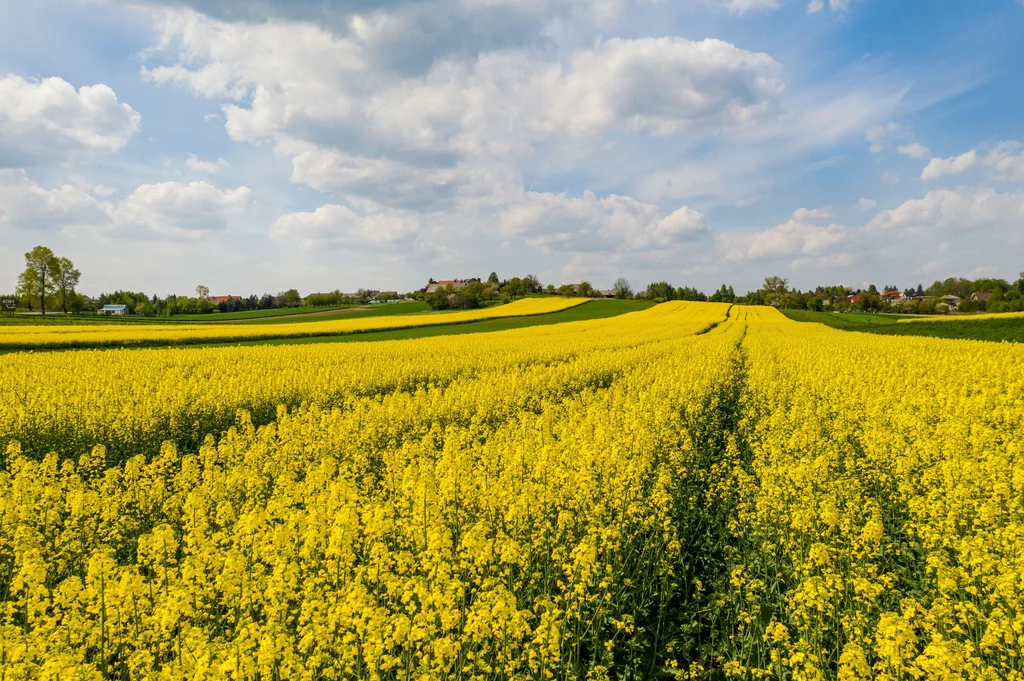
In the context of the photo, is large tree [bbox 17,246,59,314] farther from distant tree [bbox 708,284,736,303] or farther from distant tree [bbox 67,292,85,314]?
distant tree [bbox 708,284,736,303]

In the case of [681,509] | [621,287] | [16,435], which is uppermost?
[621,287]

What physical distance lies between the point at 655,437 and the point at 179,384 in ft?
46.1

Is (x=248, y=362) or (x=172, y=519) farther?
(x=248, y=362)

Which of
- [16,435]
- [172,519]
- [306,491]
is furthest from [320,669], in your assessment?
[16,435]

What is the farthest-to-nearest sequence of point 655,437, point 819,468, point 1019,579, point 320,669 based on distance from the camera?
point 655,437 < point 819,468 < point 1019,579 < point 320,669

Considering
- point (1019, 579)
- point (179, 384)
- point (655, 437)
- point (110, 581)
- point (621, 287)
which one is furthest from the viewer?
point (621, 287)

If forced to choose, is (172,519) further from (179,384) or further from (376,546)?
(179,384)

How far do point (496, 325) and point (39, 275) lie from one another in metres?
74.9

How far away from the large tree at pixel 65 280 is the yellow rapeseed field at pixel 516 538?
294 feet

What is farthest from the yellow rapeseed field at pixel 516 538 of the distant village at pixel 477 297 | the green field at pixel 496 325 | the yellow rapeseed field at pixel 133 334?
the distant village at pixel 477 297

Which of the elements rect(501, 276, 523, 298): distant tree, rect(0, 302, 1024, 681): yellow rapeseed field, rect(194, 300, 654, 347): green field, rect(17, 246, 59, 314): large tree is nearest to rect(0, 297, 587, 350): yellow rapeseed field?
rect(194, 300, 654, 347): green field

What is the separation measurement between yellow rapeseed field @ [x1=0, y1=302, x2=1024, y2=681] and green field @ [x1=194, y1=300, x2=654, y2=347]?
2771 centimetres

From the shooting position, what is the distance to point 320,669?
3.77 m

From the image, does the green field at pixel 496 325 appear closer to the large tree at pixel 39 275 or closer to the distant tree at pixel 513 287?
the distant tree at pixel 513 287
